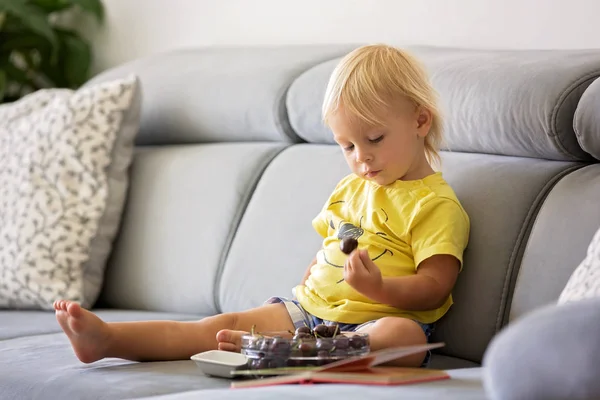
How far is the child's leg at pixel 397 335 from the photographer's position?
1.40 m

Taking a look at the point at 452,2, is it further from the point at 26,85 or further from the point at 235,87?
the point at 26,85

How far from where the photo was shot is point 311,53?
7.20ft

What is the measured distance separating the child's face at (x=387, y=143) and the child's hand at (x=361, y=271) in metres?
0.24

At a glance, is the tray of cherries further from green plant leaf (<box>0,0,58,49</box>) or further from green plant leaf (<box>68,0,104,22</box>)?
green plant leaf (<box>68,0,104,22</box>)

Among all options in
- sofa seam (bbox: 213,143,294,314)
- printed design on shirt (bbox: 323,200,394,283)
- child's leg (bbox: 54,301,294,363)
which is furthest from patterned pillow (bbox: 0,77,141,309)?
printed design on shirt (bbox: 323,200,394,283)

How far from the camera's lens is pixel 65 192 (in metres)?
2.21

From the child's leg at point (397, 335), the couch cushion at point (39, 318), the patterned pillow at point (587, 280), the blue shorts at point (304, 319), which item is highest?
the patterned pillow at point (587, 280)

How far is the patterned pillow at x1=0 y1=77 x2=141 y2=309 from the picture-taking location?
2.15 metres

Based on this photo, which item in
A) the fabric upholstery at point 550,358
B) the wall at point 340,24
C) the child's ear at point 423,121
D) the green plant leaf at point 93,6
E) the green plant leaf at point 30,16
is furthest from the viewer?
the green plant leaf at point 93,6

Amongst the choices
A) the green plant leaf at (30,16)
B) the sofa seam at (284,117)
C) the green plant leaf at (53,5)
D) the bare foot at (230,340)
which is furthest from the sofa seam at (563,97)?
the green plant leaf at (53,5)

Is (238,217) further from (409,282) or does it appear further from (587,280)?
(587,280)

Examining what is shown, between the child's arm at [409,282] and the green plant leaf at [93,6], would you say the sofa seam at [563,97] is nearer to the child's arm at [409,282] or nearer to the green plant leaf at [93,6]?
the child's arm at [409,282]

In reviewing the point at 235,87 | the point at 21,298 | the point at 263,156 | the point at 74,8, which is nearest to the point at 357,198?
the point at 263,156

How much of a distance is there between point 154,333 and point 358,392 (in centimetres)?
58
